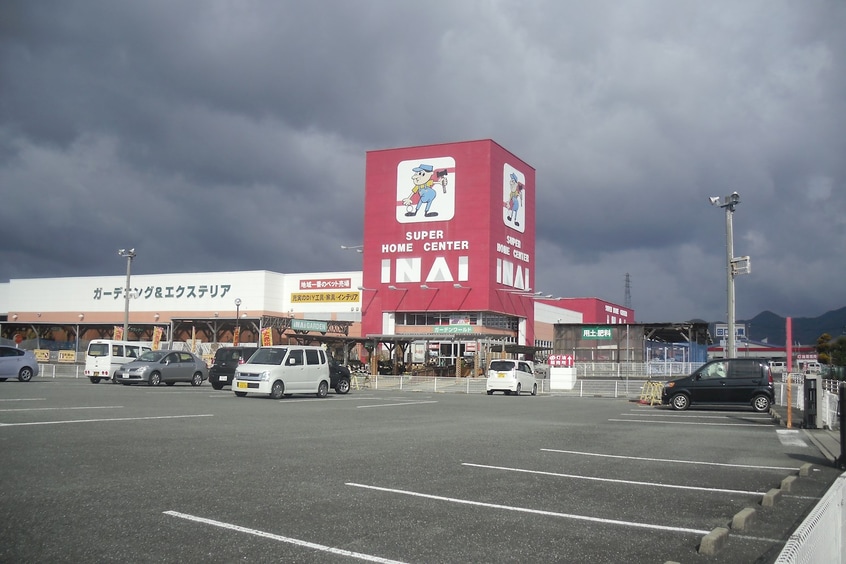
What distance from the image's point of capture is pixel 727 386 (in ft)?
75.6

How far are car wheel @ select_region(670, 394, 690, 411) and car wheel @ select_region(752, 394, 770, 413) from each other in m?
2.04

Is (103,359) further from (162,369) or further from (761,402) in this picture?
(761,402)

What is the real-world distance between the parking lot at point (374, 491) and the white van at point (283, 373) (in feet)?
27.4

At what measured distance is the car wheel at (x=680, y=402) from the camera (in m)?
23.6

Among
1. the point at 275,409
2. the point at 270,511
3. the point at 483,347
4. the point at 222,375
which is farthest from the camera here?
the point at 483,347

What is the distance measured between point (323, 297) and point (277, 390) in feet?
152

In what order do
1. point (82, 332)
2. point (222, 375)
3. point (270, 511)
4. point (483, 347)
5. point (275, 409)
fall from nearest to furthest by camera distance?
point (270, 511) → point (275, 409) → point (222, 375) → point (483, 347) → point (82, 332)

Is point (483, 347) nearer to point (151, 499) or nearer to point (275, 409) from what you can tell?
point (275, 409)

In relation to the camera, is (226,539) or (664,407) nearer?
(226,539)

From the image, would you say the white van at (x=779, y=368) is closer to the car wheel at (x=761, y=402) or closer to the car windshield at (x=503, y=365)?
the car windshield at (x=503, y=365)

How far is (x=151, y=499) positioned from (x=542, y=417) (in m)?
13.8

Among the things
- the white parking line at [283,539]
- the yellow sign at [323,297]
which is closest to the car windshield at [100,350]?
the white parking line at [283,539]

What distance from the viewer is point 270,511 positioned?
6.12m

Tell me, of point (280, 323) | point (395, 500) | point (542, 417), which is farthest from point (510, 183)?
point (395, 500)
